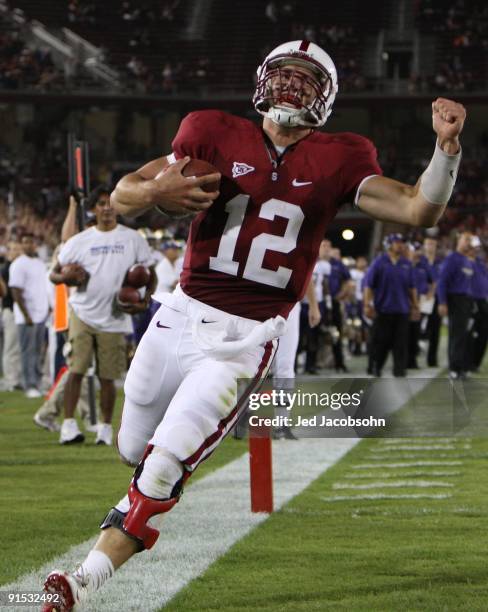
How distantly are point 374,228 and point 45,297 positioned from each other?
2614 centimetres

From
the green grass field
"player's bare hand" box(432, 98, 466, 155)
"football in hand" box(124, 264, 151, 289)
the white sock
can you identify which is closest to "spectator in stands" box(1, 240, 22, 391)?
the green grass field

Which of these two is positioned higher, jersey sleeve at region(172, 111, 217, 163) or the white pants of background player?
jersey sleeve at region(172, 111, 217, 163)

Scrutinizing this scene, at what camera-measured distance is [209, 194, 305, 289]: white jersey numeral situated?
13.1 feet

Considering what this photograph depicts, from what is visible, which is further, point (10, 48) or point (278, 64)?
point (10, 48)

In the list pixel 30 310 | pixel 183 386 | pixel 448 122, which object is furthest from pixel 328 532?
pixel 30 310

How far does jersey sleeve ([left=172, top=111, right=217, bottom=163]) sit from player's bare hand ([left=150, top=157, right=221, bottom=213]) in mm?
234

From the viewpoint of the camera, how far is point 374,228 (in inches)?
1523

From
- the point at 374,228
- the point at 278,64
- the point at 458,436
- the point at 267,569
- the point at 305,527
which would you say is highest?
the point at 278,64

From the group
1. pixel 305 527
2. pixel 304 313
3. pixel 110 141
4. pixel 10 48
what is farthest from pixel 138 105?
pixel 305 527

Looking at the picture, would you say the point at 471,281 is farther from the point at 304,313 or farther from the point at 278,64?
the point at 278,64

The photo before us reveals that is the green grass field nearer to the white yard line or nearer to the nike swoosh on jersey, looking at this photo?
the white yard line

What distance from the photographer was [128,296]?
8.43 m

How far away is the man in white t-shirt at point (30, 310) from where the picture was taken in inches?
516

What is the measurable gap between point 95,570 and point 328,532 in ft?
6.72
